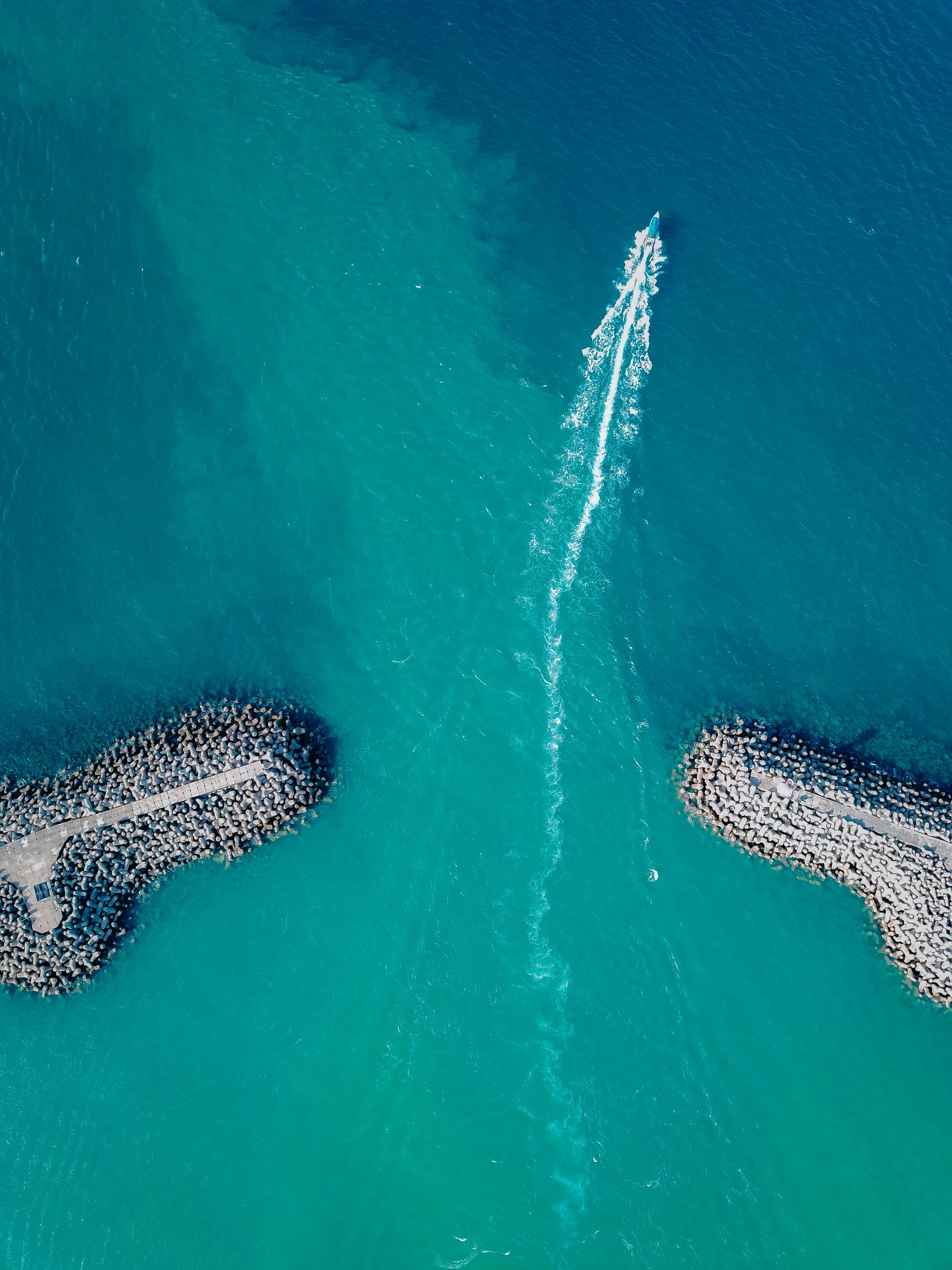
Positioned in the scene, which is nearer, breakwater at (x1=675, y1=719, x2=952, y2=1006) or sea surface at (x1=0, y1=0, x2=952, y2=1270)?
sea surface at (x1=0, y1=0, x2=952, y2=1270)

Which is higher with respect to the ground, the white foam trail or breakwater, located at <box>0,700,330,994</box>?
the white foam trail

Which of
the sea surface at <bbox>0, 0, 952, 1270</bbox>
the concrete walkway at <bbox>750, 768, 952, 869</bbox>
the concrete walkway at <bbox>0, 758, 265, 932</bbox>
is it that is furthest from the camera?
the concrete walkway at <bbox>750, 768, 952, 869</bbox>

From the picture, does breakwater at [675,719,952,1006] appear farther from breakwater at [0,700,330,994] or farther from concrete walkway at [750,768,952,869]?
breakwater at [0,700,330,994]

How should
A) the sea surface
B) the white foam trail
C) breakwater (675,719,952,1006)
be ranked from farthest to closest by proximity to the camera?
1. the white foam trail
2. breakwater (675,719,952,1006)
3. the sea surface

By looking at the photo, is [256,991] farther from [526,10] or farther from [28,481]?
[526,10]

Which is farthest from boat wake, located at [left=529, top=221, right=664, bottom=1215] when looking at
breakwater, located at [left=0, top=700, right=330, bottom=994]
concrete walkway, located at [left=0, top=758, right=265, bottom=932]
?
concrete walkway, located at [left=0, top=758, right=265, bottom=932]

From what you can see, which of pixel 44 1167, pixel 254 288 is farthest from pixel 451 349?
pixel 44 1167
